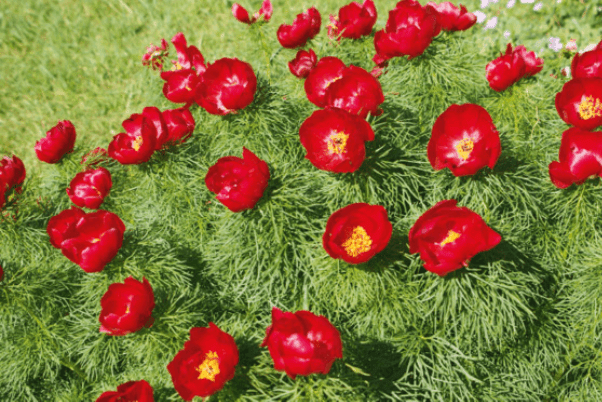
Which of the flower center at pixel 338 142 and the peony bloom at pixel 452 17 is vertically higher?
the peony bloom at pixel 452 17

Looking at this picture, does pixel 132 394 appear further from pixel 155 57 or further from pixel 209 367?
pixel 155 57

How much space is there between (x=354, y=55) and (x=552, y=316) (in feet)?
4.01

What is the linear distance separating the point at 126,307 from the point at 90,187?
1.61ft

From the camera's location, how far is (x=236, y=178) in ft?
4.24

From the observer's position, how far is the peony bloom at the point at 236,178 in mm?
1284

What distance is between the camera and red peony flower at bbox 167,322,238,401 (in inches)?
42.8

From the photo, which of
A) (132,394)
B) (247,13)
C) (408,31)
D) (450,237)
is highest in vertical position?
(408,31)

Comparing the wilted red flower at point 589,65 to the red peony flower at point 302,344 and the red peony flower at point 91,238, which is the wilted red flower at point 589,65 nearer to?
the red peony flower at point 302,344

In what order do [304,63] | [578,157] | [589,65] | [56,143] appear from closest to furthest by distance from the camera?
[578,157]
[589,65]
[56,143]
[304,63]

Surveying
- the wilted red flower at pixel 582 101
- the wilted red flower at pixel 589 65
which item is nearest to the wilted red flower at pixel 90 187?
the wilted red flower at pixel 582 101

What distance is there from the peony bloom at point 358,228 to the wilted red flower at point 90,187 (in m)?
0.77

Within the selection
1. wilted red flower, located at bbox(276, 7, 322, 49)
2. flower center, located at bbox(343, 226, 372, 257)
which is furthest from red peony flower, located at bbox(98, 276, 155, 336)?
wilted red flower, located at bbox(276, 7, 322, 49)

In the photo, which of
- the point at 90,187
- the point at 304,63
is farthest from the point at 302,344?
→ the point at 304,63

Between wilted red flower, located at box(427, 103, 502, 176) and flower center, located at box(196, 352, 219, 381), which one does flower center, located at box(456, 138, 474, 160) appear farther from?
flower center, located at box(196, 352, 219, 381)
